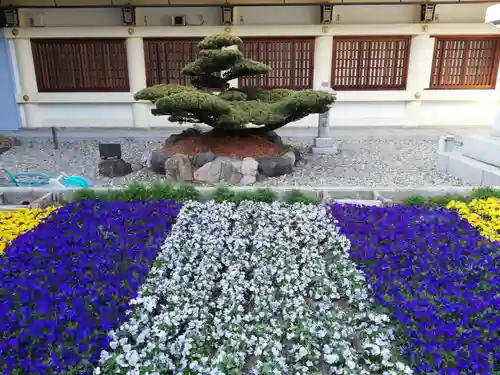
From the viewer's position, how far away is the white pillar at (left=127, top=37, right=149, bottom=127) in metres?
11.3

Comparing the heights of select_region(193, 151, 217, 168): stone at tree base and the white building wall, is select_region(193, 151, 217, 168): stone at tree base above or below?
below

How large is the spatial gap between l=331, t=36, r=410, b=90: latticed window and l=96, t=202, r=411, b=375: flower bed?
8.57m

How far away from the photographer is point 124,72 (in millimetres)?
11805

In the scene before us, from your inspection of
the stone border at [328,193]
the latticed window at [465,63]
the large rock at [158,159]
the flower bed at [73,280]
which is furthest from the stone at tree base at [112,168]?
the latticed window at [465,63]

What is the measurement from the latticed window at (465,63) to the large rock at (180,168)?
27.7 feet

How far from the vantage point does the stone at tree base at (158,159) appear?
7662 millimetres

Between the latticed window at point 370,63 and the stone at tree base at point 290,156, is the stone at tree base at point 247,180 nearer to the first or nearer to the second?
the stone at tree base at point 290,156

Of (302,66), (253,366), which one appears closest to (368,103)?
(302,66)

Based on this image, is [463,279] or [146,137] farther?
[146,137]

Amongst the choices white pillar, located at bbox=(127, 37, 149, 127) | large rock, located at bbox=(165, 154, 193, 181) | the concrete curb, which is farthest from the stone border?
white pillar, located at bbox=(127, 37, 149, 127)

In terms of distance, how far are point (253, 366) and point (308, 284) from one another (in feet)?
3.40

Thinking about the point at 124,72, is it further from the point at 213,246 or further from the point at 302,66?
the point at 213,246

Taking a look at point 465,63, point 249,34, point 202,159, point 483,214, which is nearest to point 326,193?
point 483,214

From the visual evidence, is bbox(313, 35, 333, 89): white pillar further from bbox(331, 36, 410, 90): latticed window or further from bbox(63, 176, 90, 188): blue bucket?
bbox(63, 176, 90, 188): blue bucket
